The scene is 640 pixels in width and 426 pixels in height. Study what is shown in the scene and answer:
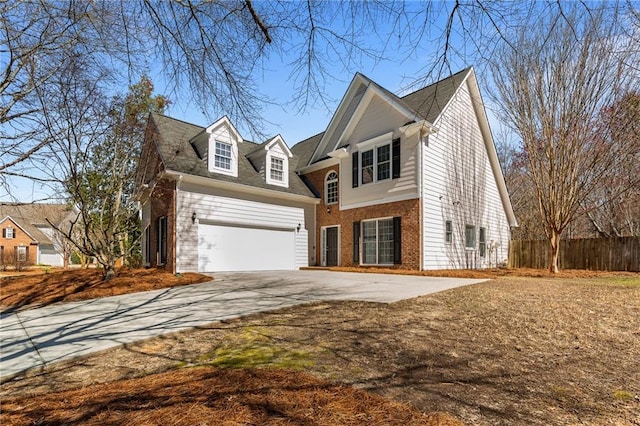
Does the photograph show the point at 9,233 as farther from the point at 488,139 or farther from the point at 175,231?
the point at 488,139

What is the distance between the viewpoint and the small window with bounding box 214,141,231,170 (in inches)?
565

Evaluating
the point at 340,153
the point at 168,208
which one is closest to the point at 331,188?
the point at 340,153

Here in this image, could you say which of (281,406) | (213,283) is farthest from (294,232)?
(281,406)

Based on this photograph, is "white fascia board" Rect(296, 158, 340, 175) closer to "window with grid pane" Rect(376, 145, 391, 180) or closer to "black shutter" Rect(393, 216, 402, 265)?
"window with grid pane" Rect(376, 145, 391, 180)

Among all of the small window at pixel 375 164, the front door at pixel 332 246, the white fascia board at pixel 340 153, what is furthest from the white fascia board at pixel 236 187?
the small window at pixel 375 164

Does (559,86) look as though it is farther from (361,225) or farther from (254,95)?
(254,95)

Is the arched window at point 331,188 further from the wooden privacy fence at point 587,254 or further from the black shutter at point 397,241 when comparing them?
the wooden privacy fence at point 587,254

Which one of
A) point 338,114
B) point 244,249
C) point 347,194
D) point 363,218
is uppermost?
point 338,114

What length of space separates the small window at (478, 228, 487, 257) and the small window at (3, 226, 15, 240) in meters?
45.0

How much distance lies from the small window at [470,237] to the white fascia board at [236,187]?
6.96m

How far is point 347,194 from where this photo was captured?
51.1ft

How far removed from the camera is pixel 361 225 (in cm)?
1490

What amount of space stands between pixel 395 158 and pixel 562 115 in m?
5.80

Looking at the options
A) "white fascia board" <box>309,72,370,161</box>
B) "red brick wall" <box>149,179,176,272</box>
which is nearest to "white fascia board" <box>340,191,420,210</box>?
"white fascia board" <box>309,72,370,161</box>
